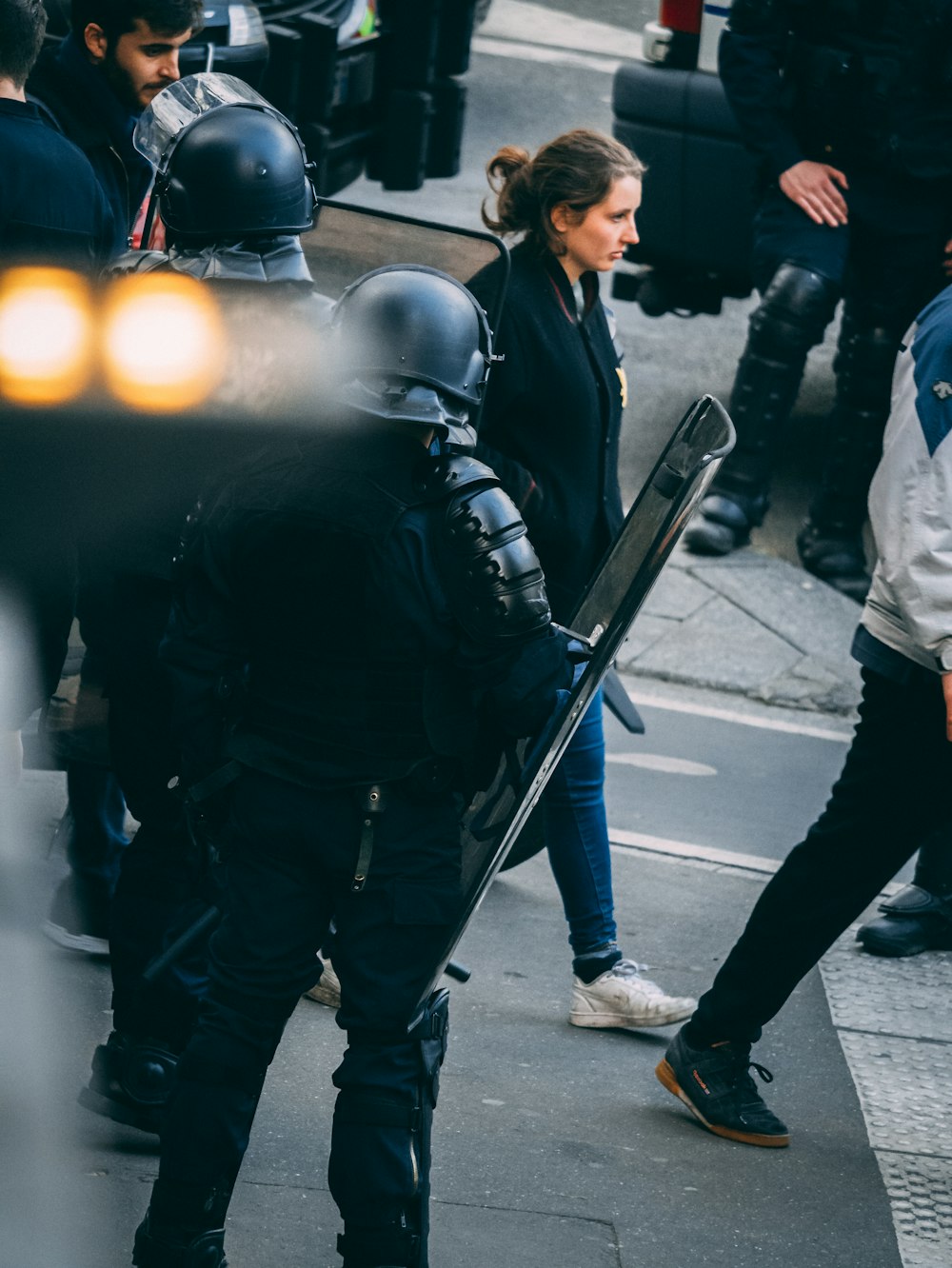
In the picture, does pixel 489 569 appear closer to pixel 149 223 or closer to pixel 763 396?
pixel 149 223

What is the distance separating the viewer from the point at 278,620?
2861mm

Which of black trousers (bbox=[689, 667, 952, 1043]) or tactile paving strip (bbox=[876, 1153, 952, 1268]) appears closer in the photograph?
tactile paving strip (bbox=[876, 1153, 952, 1268])

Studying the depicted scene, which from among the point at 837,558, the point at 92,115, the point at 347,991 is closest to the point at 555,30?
the point at 837,558

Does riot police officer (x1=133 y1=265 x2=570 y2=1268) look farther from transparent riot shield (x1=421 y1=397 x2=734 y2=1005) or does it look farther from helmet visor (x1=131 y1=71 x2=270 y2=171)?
helmet visor (x1=131 y1=71 x2=270 y2=171)

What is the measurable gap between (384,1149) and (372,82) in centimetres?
509

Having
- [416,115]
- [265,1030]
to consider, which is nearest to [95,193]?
[265,1030]

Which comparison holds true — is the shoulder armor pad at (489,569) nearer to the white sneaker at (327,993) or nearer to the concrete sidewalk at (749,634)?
the white sneaker at (327,993)

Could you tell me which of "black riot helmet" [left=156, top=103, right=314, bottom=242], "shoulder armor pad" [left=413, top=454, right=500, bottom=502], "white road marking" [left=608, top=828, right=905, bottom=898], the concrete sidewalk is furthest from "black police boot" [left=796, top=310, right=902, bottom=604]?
"shoulder armor pad" [left=413, top=454, right=500, bottom=502]

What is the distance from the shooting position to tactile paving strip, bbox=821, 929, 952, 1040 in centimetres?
436

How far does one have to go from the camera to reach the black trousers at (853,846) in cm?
364

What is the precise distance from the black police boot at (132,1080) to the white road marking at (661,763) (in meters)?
2.47

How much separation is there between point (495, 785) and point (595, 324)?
4.07 feet

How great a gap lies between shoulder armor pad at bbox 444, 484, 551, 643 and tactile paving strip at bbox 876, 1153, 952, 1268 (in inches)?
59.2

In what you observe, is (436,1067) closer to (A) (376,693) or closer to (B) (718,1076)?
(A) (376,693)
